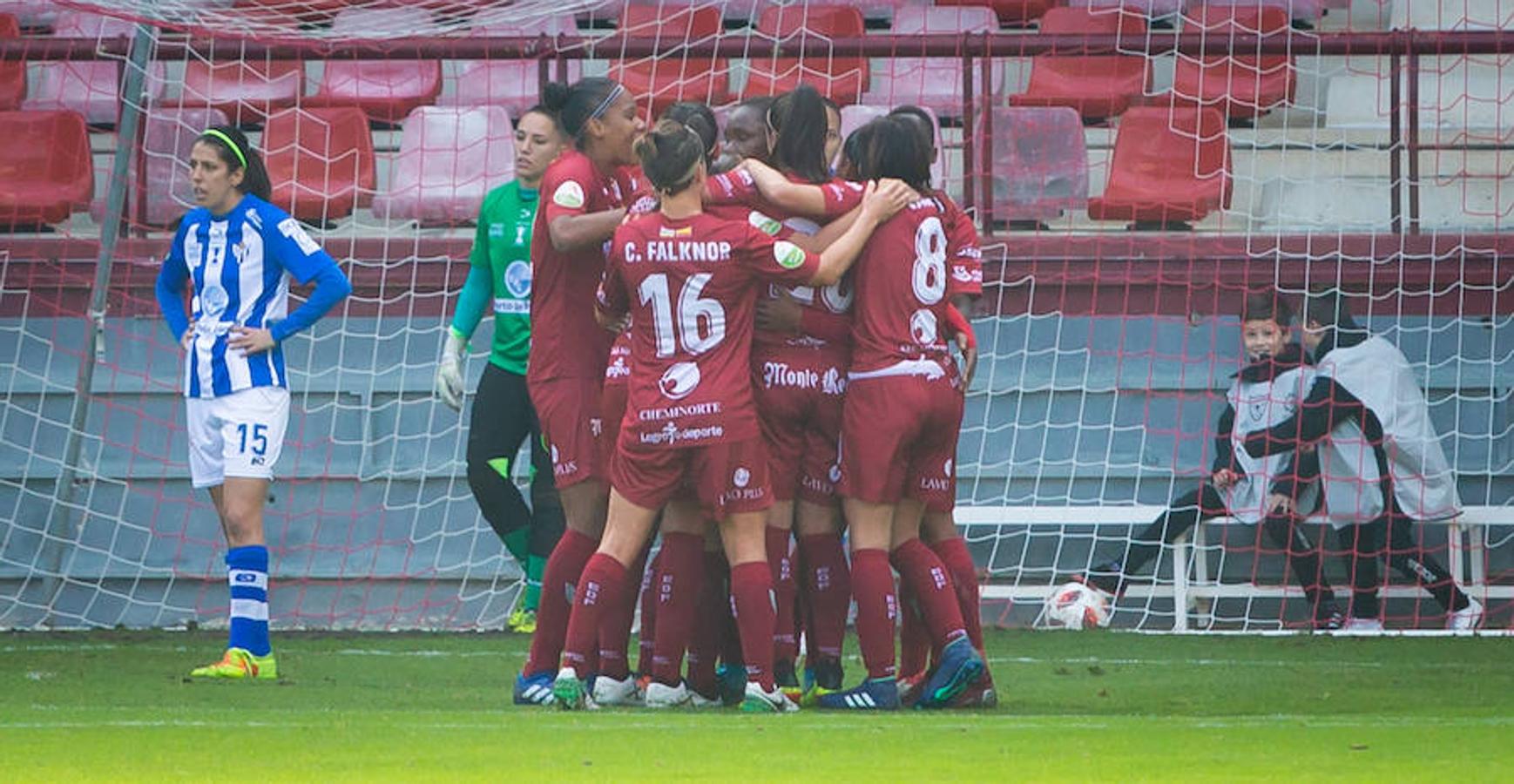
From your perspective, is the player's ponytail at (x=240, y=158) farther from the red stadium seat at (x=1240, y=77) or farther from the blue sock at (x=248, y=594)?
the red stadium seat at (x=1240, y=77)

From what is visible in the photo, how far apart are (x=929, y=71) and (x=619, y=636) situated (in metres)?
6.48

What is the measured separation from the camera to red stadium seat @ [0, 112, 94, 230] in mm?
11891

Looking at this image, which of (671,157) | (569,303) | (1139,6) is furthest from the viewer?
(1139,6)

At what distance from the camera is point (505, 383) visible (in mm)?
9320

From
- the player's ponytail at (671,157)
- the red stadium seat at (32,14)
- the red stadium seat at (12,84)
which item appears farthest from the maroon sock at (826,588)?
the red stadium seat at (32,14)

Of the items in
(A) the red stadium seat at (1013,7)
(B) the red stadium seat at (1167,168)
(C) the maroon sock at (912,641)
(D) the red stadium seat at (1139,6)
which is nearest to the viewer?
(C) the maroon sock at (912,641)

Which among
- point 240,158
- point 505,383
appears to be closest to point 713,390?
point 240,158

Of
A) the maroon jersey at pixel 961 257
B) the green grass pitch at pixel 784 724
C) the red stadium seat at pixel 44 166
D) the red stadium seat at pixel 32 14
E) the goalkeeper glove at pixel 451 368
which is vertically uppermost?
the red stadium seat at pixel 32 14

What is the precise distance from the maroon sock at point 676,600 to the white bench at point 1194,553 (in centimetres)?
349

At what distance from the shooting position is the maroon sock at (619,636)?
22.7 ft

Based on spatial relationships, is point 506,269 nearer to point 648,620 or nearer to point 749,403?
point 648,620

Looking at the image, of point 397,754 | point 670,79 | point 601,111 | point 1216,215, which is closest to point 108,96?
point 670,79

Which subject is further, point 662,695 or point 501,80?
point 501,80

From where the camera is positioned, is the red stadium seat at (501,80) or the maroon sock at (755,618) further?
the red stadium seat at (501,80)
